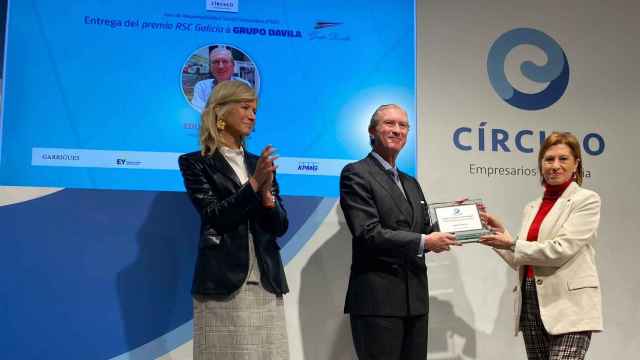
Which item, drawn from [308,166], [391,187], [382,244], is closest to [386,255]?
[382,244]

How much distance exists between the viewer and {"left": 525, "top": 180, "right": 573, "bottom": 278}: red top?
3.36 meters

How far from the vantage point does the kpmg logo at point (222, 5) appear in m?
3.87

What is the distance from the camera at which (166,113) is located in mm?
3709

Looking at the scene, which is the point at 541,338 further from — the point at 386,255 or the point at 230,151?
the point at 230,151

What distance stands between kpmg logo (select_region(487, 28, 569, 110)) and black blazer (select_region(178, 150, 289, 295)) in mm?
2067

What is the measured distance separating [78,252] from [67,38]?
116 cm

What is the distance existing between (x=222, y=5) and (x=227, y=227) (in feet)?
5.51

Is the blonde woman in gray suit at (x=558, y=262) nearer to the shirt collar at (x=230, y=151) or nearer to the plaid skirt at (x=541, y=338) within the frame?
the plaid skirt at (x=541, y=338)

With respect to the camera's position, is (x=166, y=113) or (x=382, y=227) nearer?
(x=382, y=227)

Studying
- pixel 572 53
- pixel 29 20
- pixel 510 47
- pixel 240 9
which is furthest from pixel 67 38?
pixel 572 53

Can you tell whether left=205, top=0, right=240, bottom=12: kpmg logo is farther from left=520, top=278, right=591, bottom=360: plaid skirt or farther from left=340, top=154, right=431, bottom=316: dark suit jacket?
left=520, top=278, right=591, bottom=360: plaid skirt

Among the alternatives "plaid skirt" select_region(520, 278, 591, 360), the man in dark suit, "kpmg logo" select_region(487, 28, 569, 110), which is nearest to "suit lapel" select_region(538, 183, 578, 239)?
"plaid skirt" select_region(520, 278, 591, 360)

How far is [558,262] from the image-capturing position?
10.4 feet

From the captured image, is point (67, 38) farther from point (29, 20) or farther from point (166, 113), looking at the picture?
point (166, 113)
